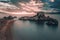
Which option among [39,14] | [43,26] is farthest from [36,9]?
[43,26]

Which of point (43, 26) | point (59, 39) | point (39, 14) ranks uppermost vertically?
point (39, 14)

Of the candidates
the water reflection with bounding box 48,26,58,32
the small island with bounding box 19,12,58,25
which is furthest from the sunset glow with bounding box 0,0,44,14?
the water reflection with bounding box 48,26,58,32

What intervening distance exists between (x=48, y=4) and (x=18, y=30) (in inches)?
17.3

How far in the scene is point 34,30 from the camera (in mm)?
2010

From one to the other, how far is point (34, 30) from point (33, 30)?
11 millimetres

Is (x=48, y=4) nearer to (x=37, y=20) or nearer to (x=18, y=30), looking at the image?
(x=37, y=20)

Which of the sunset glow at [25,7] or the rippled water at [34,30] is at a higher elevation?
the sunset glow at [25,7]

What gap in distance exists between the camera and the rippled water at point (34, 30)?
1980mm

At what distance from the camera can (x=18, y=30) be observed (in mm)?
2010

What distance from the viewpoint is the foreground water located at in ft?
6.50

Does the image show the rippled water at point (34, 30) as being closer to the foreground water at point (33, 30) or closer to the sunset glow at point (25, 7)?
the foreground water at point (33, 30)

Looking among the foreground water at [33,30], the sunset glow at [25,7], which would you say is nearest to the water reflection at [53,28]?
the foreground water at [33,30]

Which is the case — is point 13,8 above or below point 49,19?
above

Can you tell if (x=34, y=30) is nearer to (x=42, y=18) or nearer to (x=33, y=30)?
(x=33, y=30)
